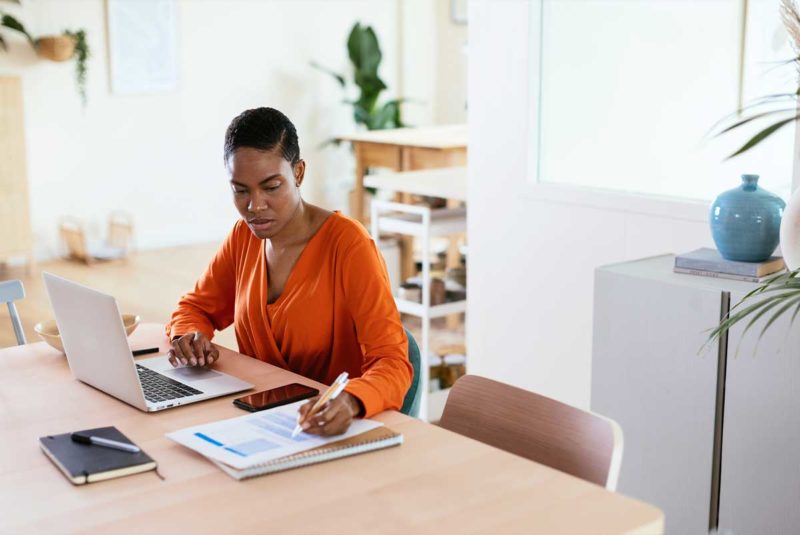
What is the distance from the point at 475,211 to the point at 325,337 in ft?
5.26

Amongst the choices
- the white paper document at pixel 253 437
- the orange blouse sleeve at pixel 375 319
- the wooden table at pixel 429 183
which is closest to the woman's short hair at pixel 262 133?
the orange blouse sleeve at pixel 375 319

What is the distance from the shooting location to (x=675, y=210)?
287 cm

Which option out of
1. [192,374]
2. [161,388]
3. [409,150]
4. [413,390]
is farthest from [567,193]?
[409,150]

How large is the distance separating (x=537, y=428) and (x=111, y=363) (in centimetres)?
74

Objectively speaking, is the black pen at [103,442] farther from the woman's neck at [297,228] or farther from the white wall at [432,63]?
the white wall at [432,63]

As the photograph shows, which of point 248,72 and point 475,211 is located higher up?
point 248,72

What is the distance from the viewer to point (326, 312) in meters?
2.04

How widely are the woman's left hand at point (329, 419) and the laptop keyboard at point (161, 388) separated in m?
0.32

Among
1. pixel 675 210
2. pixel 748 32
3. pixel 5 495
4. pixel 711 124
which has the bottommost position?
pixel 5 495

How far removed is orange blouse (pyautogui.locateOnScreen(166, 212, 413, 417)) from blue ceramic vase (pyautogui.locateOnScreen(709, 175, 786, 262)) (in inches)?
33.7

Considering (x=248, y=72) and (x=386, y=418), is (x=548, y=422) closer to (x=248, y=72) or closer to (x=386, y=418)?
(x=386, y=418)

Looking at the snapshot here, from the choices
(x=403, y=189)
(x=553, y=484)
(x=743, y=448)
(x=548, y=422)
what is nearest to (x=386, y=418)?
(x=548, y=422)

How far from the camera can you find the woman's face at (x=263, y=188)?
1.95m

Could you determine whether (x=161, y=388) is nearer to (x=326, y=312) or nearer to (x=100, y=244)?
(x=326, y=312)
